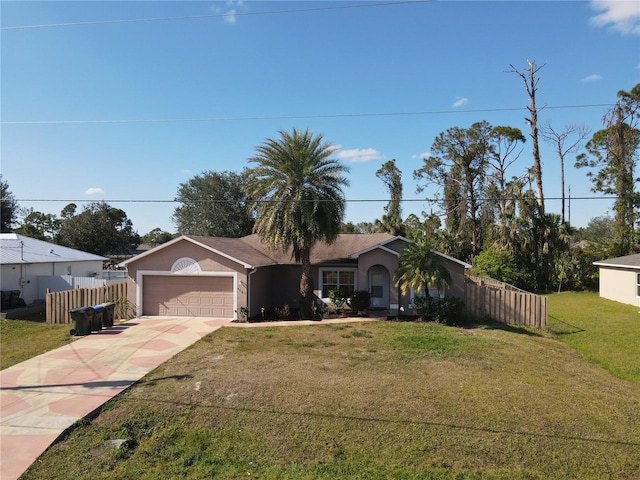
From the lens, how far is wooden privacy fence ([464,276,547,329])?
55.1 ft

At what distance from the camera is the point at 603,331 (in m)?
16.1

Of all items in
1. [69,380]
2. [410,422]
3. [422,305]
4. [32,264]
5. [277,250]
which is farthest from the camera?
[32,264]

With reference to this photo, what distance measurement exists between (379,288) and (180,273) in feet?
31.4

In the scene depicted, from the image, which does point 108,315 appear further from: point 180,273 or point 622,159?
point 622,159

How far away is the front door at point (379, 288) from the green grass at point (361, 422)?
8.44 metres

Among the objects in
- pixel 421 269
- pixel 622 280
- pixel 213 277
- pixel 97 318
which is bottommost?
pixel 97 318

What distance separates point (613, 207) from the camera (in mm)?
37500

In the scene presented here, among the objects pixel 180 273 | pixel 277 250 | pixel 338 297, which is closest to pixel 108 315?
pixel 180 273

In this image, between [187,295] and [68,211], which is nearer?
[187,295]

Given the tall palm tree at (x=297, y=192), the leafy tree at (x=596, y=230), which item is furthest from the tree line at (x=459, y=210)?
the leafy tree at (x=596, y=230)

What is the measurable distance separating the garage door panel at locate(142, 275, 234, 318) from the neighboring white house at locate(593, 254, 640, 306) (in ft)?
74.2

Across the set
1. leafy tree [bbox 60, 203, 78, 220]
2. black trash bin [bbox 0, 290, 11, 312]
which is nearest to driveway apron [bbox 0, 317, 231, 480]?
black trash bin [bbox 0, 290, 11, 312]

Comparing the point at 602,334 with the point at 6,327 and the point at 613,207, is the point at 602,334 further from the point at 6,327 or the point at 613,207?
the point at 613,207

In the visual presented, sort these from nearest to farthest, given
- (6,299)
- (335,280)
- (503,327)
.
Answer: (503,327) < (335,280) < (6,299)
